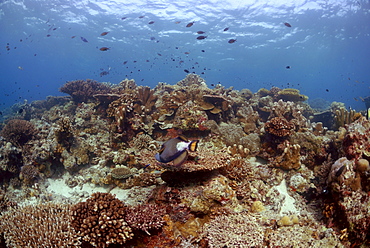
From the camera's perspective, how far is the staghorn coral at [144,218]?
11.8 ft

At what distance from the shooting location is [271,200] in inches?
201

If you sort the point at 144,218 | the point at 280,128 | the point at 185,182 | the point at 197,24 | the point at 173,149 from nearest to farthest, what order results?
1. the point at 173,149
2. the point at 144,218
3. the point at 185,182
4. the point at 280,128
5. the point at 197,24

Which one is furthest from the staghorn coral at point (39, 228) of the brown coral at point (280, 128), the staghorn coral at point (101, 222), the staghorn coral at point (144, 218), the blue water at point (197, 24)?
the blue water at point (197, 24)

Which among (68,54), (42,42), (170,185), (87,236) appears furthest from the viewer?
(68,54)

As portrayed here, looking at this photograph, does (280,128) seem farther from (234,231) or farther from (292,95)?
(292,95)

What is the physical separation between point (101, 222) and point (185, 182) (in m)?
2.04

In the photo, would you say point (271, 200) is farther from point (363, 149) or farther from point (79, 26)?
point (79, 26)

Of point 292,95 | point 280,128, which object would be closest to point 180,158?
point 280,128

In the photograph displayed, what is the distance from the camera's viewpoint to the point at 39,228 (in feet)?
11.3

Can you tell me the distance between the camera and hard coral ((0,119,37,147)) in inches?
316

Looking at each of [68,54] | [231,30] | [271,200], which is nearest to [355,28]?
[231,30]

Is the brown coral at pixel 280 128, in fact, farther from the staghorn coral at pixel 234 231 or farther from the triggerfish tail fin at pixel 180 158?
the triggerfish tail fin at pixel 180 158

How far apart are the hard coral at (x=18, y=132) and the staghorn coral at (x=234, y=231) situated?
9.16 meters

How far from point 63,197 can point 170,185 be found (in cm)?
423
